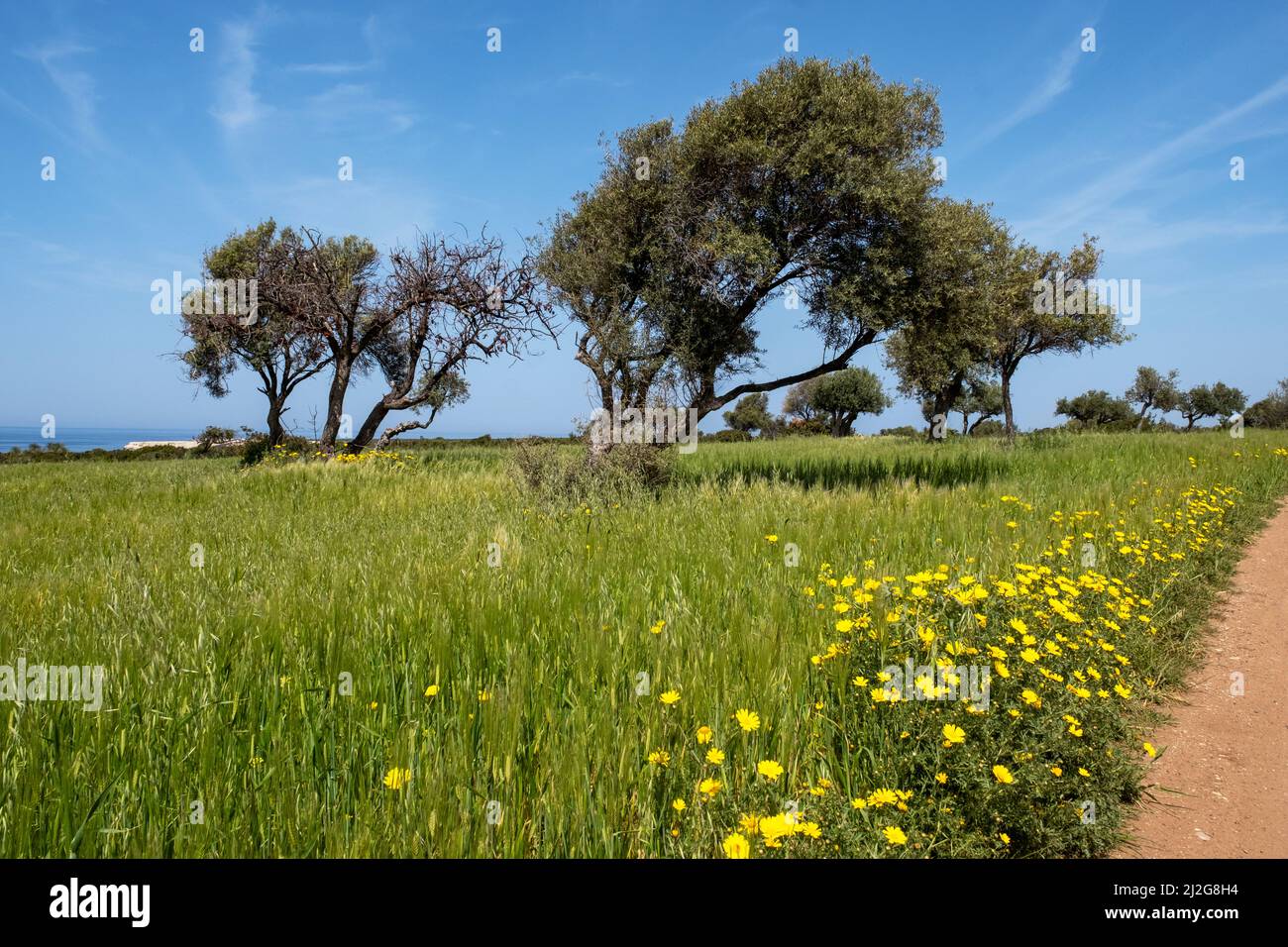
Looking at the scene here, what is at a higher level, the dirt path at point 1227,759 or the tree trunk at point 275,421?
the tree trunk at point 275,421

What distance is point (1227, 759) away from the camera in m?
4.42

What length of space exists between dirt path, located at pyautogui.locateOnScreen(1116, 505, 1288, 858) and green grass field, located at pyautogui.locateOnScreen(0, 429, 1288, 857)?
0.75 ft


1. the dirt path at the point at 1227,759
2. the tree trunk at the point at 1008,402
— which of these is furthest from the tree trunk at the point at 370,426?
the tree trunk at the point at 1008,402

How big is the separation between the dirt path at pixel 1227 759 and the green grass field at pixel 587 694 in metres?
0.23

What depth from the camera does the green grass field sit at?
108 inches

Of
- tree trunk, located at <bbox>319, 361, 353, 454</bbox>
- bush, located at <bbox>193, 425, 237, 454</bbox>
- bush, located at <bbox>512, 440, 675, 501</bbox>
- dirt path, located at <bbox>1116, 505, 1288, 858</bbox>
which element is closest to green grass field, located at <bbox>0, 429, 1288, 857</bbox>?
dirt path, located at <bbox>1116, 505, 1288, 858</bbox>

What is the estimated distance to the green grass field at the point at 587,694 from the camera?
274cm

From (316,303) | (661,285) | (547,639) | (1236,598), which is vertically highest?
(316,303)

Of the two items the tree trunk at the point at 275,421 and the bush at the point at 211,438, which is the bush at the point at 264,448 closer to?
the tree trunk at the point at 275,421

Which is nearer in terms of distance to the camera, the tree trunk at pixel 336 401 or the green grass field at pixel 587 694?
the green grass field at pixel 587 694

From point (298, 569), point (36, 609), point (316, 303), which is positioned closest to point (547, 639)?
point (298, 569)
